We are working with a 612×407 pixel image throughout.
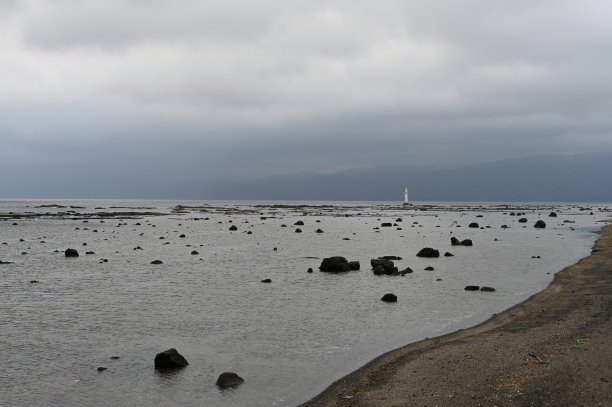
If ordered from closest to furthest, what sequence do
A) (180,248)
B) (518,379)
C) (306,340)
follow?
1. (518,379)
2. (306,340)
3. (180,248)

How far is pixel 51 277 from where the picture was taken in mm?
35625

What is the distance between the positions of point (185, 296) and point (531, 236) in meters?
56.4

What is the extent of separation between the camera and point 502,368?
586 inches

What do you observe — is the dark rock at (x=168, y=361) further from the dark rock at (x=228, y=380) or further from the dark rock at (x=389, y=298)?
the dark rock at (x=389, y=298)

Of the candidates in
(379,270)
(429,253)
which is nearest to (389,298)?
(379,270)

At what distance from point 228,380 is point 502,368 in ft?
24.6

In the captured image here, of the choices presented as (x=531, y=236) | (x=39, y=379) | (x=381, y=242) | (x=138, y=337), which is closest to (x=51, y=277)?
(x=138, y=337)

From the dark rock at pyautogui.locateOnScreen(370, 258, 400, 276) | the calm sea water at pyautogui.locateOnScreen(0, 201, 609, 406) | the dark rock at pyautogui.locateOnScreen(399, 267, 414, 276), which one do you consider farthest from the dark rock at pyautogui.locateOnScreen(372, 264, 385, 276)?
the dark rock at pyautogui.locateOnScreen(399, 267, 414, 276)

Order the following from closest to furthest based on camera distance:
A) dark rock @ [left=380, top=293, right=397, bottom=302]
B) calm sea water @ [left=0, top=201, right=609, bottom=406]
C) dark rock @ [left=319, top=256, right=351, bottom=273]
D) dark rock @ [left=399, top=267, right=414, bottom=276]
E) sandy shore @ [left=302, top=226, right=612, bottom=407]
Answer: sandy shore @ [left=302, top=226, right=612, bottom=407] < calm sea water @ [left=0, top=201, right=609, bottom=406] < dark rock @ [left=380, top=293, right=397, bottom=302] < dark rock @ [left=399, top=267, right=414, bottom=276] < dark rock @ [left=319, top=256, right=351, bottom=273]

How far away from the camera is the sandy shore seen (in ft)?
41.5

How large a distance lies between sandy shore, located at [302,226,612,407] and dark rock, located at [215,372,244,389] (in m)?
2.57

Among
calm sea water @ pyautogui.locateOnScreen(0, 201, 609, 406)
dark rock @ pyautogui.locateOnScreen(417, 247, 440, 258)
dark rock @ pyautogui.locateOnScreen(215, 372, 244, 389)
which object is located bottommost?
calm sea water @ pyautogui.locateOnScreen(0, 201, 609, 406)

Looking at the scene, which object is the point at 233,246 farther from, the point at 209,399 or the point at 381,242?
the point at 209,399

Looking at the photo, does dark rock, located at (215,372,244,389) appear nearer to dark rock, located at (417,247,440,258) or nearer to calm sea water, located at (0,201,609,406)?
calm sea water, located at (0,201,609,406)
